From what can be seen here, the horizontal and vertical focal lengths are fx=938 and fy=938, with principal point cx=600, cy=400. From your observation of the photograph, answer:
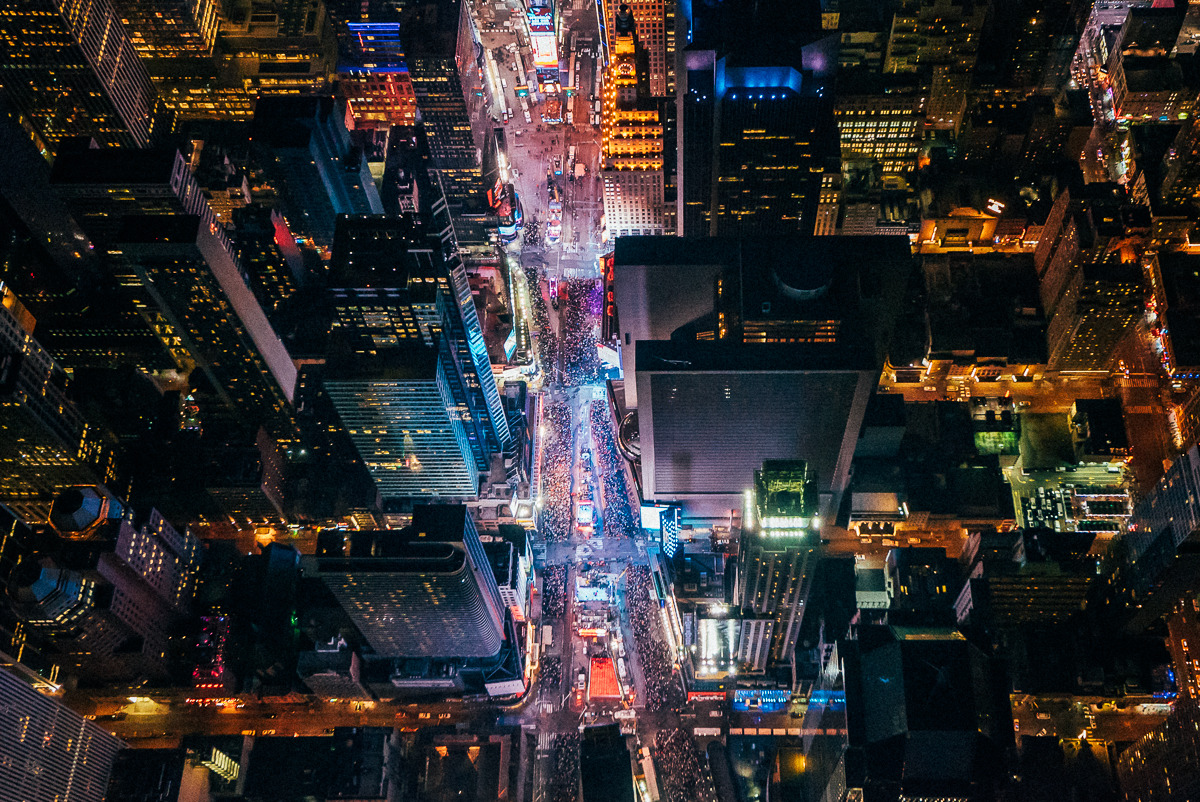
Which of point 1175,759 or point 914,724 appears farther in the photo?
point 1175,759

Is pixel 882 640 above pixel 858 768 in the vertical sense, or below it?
above

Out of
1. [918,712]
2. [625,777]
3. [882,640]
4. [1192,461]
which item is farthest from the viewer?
[625,777]

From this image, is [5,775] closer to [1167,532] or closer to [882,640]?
[882,640]

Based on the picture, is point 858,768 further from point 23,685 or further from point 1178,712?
point 23,685

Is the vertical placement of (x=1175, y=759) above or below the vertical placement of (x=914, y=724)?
below

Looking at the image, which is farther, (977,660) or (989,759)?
(977,660)

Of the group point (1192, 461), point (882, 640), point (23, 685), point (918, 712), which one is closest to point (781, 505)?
point (882, 640)

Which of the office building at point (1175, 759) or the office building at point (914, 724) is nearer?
the office building at point (914, 724)

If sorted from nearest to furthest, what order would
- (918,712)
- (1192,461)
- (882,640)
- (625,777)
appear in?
(918,712) < (882,640) < (1192,461) < (625,777)

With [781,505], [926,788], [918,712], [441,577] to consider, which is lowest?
[926,788]

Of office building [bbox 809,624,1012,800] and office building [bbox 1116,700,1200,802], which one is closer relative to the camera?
office building [bbox 809,624,1012,800]
